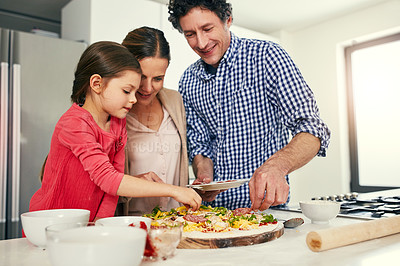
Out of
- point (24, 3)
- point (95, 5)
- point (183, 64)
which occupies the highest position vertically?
point (24, 3)

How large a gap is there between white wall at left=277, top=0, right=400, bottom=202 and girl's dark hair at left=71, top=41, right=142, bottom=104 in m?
3.13

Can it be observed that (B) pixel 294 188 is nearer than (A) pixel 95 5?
No

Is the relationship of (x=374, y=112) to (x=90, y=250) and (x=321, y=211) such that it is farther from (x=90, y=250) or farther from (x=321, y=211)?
(x=90, y=250)

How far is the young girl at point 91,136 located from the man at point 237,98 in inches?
14.9

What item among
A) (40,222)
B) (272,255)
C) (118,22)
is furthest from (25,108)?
(272,255)

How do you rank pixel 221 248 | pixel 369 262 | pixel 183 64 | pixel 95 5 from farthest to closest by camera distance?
pixel 183 64, pixel 95 5, pixel 221 248, pixel 369 262

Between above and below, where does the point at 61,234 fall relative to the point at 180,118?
below

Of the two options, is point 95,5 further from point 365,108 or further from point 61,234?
point 365,108

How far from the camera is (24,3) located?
3.36m

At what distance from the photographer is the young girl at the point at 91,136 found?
1.12 metres

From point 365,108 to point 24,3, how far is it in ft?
11.7

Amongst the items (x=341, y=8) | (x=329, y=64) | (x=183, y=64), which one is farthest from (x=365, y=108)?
(x=183, y=64)

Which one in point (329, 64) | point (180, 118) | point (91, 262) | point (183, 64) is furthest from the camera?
point (329, 64)

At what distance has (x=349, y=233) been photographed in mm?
791
